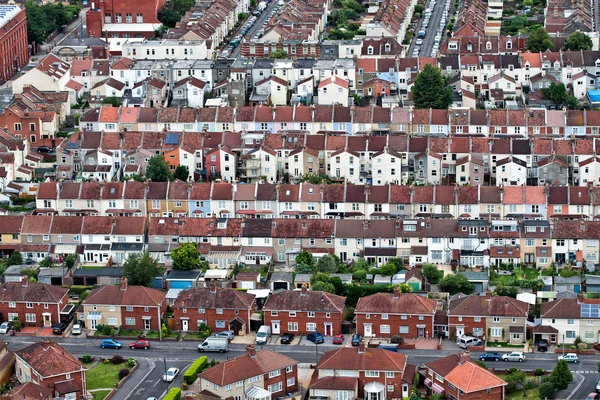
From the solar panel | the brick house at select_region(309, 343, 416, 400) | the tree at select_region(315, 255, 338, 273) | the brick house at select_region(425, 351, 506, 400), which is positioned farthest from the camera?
the solar panel

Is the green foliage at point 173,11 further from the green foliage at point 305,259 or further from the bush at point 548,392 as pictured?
the bush at point 548,392

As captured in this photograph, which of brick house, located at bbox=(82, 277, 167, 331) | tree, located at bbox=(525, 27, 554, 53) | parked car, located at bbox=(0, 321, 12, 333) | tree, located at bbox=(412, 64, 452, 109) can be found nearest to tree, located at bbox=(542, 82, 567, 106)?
tree, located at bbox=(412, 64, 452, 109)

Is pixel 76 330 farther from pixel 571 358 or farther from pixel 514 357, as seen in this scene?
pixel 571 358

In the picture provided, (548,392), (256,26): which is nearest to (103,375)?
(548,392)

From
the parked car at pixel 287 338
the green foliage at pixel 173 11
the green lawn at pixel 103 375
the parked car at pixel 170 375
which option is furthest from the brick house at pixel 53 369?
the green foliage at pixel 173 11

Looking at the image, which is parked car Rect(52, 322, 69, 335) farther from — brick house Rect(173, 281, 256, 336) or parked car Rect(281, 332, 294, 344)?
parked car Rect(281, 332, 294, 344)
